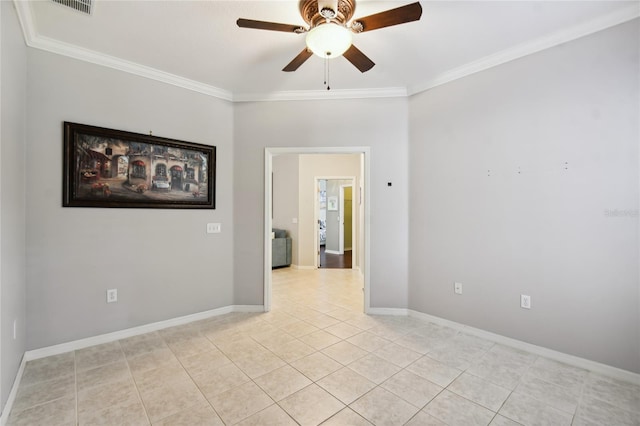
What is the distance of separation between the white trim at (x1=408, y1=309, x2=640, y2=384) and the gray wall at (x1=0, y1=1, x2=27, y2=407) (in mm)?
3677

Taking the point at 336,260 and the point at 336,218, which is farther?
the point at 336,218

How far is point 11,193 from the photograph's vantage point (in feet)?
6.75

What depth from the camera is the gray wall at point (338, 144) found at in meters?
3.62

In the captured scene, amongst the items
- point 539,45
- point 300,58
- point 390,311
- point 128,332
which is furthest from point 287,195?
point 539,45

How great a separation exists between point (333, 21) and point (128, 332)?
3395 mm

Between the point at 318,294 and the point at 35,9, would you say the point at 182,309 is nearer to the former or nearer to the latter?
the point at 318,294

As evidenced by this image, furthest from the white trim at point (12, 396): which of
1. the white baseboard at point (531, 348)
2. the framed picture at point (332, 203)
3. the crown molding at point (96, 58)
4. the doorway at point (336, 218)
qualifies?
the framed picture at point (332, 203)

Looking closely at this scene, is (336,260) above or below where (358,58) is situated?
below

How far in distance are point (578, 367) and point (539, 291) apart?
0.63 m

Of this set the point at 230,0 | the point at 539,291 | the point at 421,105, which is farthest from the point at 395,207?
the point at 230,0

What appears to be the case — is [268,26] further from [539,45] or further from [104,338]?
[104,338]

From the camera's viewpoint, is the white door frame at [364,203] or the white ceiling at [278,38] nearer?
the white ceiling at [278,38]

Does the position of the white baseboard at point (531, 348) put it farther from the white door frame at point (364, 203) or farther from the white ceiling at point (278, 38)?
the white ceiling at point (278, 38)

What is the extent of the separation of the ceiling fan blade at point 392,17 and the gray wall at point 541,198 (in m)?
1.63
